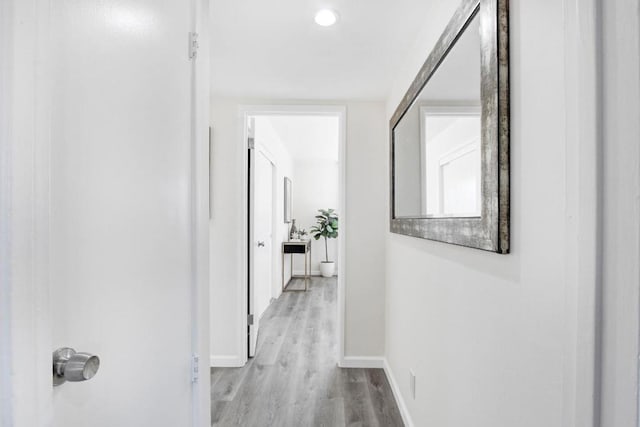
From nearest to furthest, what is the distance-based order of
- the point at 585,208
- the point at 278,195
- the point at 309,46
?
1. the point at 585,208
2. the point at 309,46
3. the point at 278,195

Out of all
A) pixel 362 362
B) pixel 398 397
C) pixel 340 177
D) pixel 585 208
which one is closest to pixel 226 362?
pixel 362 362

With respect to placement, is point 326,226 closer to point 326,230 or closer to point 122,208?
point 326,230

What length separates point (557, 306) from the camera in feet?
2.28

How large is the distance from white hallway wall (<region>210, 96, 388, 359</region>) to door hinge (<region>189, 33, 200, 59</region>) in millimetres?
1714

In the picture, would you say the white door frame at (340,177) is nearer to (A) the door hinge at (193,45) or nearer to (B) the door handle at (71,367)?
(A) the door hinge at (193,45)

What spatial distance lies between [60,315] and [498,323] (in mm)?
1027

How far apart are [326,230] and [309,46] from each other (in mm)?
4741

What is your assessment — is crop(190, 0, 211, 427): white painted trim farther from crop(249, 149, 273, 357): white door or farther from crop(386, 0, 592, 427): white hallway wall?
crop(249, 149, 273, 357): white door

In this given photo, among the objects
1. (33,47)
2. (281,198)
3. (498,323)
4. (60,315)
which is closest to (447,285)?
(498,323)

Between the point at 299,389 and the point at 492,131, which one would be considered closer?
the point at 492,131

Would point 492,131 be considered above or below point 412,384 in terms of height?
above

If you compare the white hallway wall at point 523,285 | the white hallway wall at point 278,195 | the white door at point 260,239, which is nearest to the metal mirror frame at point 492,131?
the white hallway wall at point 523,285

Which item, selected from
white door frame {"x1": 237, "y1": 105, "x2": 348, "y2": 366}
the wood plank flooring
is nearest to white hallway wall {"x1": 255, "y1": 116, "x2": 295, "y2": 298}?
white door frame {"x1": 237, "y1": 105, "x2": 348, "y2": 366}

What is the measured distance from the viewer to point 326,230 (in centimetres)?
653
